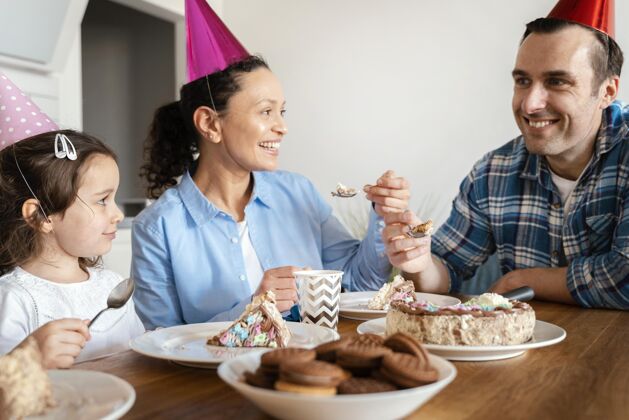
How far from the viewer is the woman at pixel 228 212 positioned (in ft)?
5.21

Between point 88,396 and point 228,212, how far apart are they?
1.06m

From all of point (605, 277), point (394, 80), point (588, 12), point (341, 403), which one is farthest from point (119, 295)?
point (394, 80)

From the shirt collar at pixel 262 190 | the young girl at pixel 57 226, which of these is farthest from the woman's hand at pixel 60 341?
the shirt collar at pixel 262 190

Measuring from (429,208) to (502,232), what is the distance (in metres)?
1.59

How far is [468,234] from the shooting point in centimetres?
197

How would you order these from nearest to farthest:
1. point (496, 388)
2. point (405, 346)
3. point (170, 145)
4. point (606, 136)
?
point (405, 346)
point (496, 388)
point (606, 136)
point (170, 145)

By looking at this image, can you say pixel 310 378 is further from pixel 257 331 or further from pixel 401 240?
pixel 401 240

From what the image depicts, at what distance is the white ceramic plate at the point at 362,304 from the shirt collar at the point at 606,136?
0.64 m

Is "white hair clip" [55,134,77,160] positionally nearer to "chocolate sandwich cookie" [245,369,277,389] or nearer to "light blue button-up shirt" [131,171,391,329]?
"light blue button-up shirt" [131,171,391,329]

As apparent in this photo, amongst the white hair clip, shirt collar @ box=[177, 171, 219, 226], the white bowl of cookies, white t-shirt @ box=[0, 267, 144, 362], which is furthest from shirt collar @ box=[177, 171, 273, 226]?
the white bowl of cookies

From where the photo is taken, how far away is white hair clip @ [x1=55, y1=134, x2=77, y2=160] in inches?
52.1

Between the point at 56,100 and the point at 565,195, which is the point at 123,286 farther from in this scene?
the point at 56,100

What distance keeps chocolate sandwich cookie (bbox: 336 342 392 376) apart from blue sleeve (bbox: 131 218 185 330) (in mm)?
991

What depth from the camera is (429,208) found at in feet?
11.5
